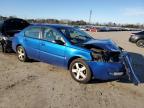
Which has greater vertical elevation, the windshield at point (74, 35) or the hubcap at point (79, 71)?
the windshield at point (74, 35)

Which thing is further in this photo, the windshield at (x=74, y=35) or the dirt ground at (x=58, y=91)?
the windshield at (x=74, y=35)

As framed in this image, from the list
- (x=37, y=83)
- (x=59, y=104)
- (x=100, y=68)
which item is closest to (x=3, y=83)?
(x=37, y=83)

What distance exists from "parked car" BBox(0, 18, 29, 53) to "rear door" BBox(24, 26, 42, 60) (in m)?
1.75

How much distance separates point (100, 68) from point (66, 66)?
1.23 m

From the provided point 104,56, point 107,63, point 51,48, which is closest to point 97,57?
point 104,56

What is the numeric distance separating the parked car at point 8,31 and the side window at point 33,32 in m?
1.68

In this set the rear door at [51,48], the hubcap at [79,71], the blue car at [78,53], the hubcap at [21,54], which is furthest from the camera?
the hubcap at [21,54]

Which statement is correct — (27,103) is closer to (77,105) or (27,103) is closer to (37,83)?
(77,105)

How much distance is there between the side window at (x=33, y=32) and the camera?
8706 millimetres

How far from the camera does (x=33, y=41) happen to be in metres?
8.75

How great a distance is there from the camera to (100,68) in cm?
680

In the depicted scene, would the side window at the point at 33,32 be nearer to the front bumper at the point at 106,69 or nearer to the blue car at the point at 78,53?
the blue car at the point at 78,53

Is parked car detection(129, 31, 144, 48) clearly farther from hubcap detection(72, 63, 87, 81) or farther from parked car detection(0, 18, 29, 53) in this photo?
hubcap detection(72, 63, 87, 81)

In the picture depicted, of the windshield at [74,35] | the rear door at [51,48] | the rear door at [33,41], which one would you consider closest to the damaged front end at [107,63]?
the windshield at [74,35]
